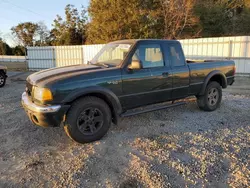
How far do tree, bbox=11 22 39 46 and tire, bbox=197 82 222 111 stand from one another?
37626 millimetres

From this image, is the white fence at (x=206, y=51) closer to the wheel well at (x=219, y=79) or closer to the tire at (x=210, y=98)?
the wheel well at (x=219, y=79)

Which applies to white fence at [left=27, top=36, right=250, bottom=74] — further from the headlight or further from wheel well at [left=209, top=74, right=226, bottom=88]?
the headlight

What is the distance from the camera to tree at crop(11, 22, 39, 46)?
120ft

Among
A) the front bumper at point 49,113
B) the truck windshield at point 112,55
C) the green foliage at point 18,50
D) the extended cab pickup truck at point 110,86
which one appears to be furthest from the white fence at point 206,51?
the green foliage at point 18,50

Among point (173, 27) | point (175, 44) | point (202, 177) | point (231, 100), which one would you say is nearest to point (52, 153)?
point (202, 177)

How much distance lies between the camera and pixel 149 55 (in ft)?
14.1

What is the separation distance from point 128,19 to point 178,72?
48.2 feet

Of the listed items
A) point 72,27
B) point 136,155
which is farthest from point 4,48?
point 136,155

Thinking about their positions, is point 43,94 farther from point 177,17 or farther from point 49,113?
point 177,17

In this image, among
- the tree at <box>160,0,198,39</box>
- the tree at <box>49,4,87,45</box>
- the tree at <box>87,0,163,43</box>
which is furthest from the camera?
the tree at <box>49,4,87,45</box>

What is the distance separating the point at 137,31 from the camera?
18234 mm

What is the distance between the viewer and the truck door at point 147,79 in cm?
397

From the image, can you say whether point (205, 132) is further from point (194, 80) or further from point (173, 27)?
point (173, 27)

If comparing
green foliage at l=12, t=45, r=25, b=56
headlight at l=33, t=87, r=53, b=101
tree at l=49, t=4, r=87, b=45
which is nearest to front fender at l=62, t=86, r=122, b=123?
headlight at l=33, t=87, r=53, b=101
